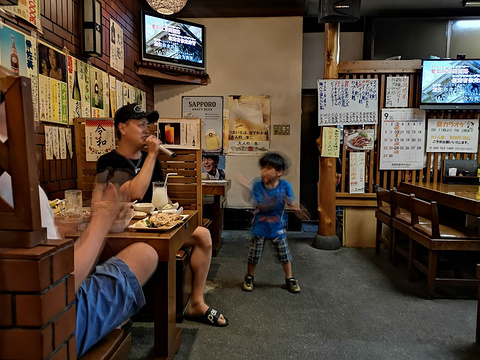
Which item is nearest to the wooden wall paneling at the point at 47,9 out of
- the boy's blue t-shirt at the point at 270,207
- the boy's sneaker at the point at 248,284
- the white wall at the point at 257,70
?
the boy's blue t-shirt at the point at 270,207

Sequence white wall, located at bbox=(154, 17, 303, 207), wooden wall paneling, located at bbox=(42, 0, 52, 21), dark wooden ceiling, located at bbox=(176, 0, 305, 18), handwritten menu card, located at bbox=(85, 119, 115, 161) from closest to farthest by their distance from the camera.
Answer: wooden wall paneling, located at bbox=(42, 0, 52, 21)
handwritten menu card, located at bbox=(85, 119, 115, 161)
dark wooden ceiling, located at bbox=(176, 0, 305, 18)
white wall, located at bbox=(154, 17, 303, 207)

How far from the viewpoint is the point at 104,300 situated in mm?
1308

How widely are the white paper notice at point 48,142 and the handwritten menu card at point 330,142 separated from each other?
3188mm

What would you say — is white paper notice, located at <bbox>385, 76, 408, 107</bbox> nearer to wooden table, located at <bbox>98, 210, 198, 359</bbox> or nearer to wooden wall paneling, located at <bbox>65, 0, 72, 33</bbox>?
wooden table, located at <bbox>98, 210, 198, 359</bbox>

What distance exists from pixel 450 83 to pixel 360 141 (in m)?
1.30

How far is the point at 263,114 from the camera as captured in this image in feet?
18.2

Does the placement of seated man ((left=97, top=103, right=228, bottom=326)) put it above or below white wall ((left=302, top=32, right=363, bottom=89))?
below

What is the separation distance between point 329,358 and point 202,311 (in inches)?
37.7

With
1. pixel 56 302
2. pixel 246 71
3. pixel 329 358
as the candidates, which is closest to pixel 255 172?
pixel 246 71

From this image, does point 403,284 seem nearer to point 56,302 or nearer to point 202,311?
point 202,311

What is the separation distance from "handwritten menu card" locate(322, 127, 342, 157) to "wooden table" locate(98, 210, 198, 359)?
2870 mm

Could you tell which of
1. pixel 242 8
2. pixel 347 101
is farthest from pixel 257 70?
pixel 347 101

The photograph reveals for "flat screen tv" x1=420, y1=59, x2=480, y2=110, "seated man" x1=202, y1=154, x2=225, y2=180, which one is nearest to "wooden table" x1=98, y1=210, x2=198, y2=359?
"seated man" x1=202, y1=154, x2=225, y2=180

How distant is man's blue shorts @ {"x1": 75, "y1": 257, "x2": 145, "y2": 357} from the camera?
4.00 feet
